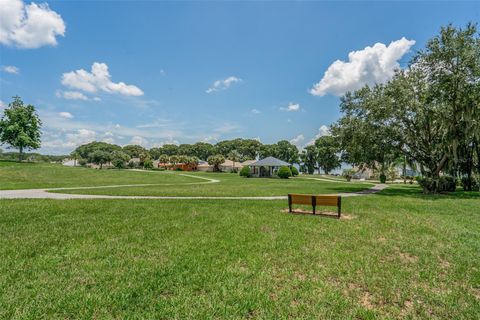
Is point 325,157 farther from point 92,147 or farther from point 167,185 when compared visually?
point 92,147

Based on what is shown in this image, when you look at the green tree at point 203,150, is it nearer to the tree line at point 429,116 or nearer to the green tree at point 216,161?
the green tree at point 216,161

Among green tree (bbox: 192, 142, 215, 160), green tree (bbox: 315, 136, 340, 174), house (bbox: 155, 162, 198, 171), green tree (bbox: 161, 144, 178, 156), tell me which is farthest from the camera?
green tree (bbox: 161, 144, 178, 156)

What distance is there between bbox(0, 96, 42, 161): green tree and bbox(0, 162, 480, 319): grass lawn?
173 feet

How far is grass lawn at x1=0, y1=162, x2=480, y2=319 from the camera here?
3.46 meters

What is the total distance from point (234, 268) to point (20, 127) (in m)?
61.5

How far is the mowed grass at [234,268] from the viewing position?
3463 millimetres

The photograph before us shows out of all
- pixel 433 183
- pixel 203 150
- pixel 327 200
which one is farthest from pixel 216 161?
pixel 327 200

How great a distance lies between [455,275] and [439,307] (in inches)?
59.3

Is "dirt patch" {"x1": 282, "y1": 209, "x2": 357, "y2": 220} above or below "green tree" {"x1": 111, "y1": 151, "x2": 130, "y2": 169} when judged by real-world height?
below

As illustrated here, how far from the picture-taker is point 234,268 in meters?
4.71

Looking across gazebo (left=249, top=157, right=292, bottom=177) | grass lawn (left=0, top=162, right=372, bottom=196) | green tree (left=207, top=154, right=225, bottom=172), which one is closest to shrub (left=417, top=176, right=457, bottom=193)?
grass lawn (left=0, top=162, right=372, bottom=196)

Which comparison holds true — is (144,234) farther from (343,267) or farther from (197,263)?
(343,267)

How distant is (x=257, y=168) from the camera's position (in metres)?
55.2

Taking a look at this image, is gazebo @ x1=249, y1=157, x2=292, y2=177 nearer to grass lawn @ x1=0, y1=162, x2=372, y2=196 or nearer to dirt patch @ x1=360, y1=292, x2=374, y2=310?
grass lawn @ x1=0, y1=162, x2=372, y2=196
